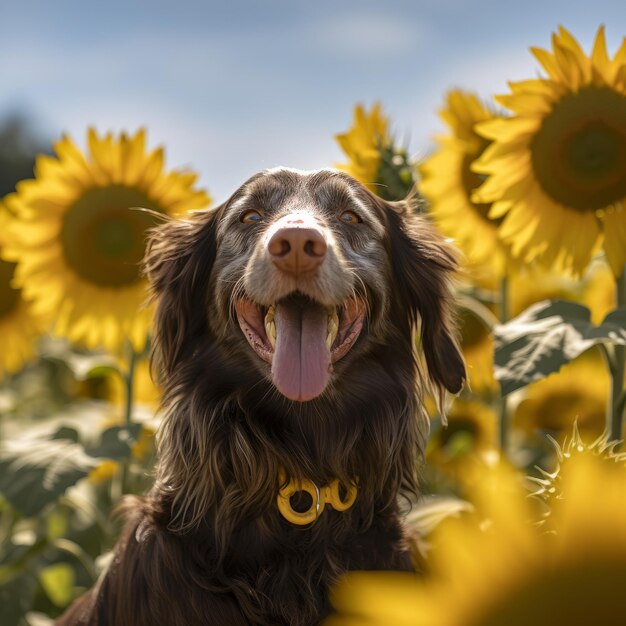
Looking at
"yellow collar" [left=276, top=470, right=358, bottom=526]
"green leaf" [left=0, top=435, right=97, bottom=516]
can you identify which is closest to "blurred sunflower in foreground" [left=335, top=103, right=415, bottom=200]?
"yellow collar" [left=276, top=470, right=358, bottom=526]

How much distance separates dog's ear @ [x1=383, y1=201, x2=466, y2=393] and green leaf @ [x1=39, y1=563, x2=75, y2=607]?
213cm

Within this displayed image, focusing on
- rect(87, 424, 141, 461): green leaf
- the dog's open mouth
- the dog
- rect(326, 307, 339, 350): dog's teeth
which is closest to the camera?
the dog

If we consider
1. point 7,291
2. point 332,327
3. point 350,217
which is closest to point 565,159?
point 350,217

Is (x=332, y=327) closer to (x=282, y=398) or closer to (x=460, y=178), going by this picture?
(x=282, y=398)

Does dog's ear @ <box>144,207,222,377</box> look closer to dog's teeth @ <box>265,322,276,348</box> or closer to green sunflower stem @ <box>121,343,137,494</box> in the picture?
dog's teeth @ <box>265,322,276,348</box>

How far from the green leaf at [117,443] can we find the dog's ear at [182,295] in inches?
17.5

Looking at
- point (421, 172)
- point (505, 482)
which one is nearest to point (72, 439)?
point (421, 172)

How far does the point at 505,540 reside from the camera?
79 centimetres

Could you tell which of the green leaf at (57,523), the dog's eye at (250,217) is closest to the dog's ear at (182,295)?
the dog's eye at (250,217)

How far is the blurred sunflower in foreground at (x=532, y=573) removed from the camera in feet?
2.54

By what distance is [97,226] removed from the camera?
14.1ft

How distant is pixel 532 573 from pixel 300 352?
195 cm

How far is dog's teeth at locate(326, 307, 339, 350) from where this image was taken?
2848mm

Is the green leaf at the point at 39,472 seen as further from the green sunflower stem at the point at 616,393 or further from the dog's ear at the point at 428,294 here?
the green sunflower stem at the point at 616,393
